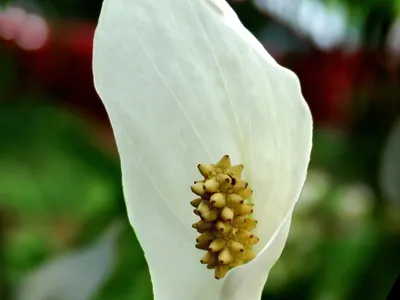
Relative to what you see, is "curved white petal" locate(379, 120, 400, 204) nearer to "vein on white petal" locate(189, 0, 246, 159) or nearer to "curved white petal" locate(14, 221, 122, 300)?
"curved white petal" locate(14, 221, 122, 300)

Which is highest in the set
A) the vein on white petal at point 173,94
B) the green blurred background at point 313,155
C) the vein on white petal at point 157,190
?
the vein on white petal at point 173,94

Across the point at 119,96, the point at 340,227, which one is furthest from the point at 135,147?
the point at 340,227

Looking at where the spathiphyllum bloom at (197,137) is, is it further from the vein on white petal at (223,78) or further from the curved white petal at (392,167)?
the curved white petal at (392,167)

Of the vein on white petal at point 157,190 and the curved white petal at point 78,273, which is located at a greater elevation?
the vein on white petal at point 157,190

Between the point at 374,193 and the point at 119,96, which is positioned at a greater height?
the point at 119,96

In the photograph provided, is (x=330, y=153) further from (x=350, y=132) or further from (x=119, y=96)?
(x=119, y=96)

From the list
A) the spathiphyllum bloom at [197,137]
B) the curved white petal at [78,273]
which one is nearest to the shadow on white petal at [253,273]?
the spathiphyllum bloom at [197,137]
